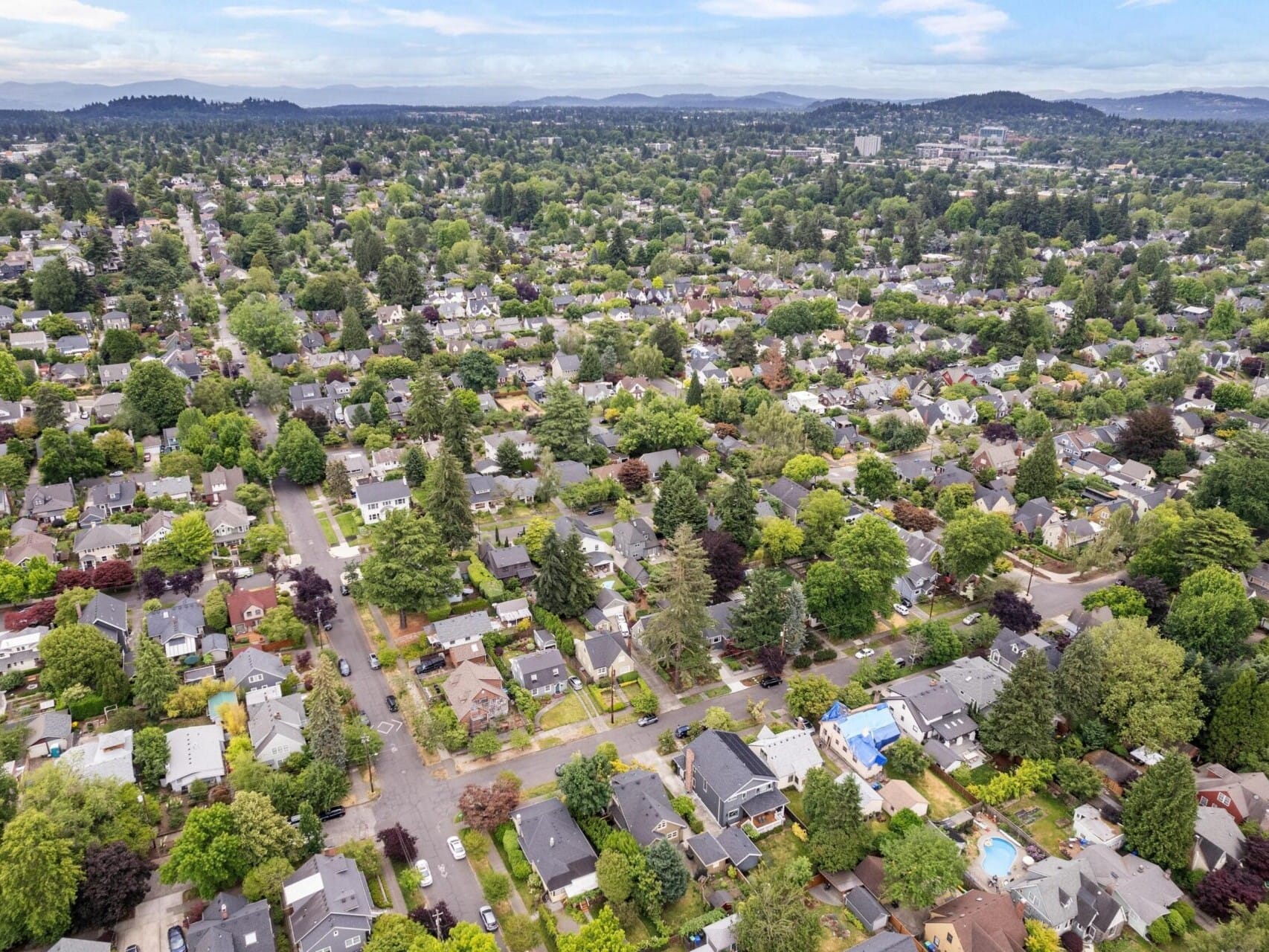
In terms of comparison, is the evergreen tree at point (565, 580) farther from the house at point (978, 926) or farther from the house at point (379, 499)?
the house at point (978, 926)

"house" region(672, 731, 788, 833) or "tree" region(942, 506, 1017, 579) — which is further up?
"tree" region(942, 506, 1017, 579)

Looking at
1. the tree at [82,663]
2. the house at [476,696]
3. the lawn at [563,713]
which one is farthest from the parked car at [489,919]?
the tree at [82,663]

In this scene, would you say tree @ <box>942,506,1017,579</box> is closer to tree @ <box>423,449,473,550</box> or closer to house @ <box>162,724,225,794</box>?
tree @ <box>423,449,473,550</box>

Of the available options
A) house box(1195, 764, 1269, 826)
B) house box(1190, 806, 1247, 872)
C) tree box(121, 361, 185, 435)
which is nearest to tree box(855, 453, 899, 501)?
house box(1195, 764, 1269, 826)

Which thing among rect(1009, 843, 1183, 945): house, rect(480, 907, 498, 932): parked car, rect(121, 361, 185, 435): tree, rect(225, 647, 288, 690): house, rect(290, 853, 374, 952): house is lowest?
rect(480, 907, 498, 932): parked car

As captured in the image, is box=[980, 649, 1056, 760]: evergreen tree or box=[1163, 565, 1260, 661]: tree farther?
box=[1163, 565, 1260, 661]: tree

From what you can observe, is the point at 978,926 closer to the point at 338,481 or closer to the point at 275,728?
the point at 275,728

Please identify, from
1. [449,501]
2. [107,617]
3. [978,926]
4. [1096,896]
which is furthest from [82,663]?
[1096,896]
